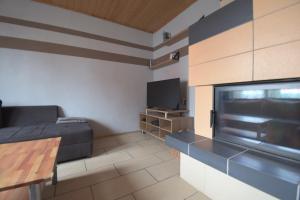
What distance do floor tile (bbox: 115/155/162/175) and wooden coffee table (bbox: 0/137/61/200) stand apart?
0.91 meters

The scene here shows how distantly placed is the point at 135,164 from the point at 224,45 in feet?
6.25

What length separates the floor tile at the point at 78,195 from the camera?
1397mm

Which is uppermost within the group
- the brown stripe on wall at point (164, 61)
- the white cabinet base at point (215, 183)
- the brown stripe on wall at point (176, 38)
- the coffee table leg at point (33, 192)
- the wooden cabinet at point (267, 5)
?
the brown stripe on wall at point (176, 38)

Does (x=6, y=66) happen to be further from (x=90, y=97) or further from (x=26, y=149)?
(x=26, y=149)

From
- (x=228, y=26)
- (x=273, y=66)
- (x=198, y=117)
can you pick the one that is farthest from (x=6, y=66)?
(x=273, y=66)

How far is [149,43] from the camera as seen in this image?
408cm

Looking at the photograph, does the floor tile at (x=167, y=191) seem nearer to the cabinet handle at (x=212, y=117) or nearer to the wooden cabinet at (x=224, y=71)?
the cabinet handle at (x=212, y=117)

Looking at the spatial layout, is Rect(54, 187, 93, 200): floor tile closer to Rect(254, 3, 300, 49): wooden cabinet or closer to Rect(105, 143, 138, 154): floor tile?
Rect(105, 143, 138, 154): floor tile

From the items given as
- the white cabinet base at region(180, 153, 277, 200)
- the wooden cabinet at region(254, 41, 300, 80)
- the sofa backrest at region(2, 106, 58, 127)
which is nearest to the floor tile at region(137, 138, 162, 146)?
the white cabinet base at region(180, 153, 277, 200)

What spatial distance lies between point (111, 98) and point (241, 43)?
9.51 ft

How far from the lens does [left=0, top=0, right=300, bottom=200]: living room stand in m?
1.06

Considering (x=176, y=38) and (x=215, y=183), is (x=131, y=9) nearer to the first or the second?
(x=176, y=38)

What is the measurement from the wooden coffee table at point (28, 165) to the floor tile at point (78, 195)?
51cm

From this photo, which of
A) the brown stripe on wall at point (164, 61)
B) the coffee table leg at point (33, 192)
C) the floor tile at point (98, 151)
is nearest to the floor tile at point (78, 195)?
the coffee table leg at point (33, 192)
